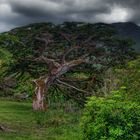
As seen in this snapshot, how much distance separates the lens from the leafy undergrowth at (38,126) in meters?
28.6

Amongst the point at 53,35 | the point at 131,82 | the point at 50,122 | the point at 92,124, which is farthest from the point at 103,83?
the point at 92,124

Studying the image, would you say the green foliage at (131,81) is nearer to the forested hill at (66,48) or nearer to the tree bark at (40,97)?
the tree bark at (40,97)

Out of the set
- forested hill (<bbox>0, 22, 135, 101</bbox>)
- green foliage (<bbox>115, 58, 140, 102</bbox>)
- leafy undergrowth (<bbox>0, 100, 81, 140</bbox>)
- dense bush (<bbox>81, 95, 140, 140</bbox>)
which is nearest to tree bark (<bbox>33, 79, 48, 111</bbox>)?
leafy undergrowth (<bbox>0, 100, 81, 140</bbox>)

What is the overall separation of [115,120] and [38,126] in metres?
15.5

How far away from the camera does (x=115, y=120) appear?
1911 cm

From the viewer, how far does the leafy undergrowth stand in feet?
93.8

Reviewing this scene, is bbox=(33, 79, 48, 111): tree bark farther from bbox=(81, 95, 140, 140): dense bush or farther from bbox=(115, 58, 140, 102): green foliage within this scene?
bbox=(81, 95, 140, 140): dense bush

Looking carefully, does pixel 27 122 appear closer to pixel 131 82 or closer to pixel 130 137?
pixel 131 82

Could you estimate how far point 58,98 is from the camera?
172 feet

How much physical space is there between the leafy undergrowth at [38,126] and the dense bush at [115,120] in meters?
8.49

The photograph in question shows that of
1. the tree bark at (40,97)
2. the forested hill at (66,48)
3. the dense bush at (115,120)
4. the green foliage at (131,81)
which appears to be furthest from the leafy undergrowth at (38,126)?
the dense bush at (115,120)

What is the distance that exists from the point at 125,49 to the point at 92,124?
29.5m

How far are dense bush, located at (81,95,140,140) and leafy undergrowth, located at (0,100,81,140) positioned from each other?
8493 mm

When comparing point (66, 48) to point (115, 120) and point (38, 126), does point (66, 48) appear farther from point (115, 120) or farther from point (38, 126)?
point (115, 120)
